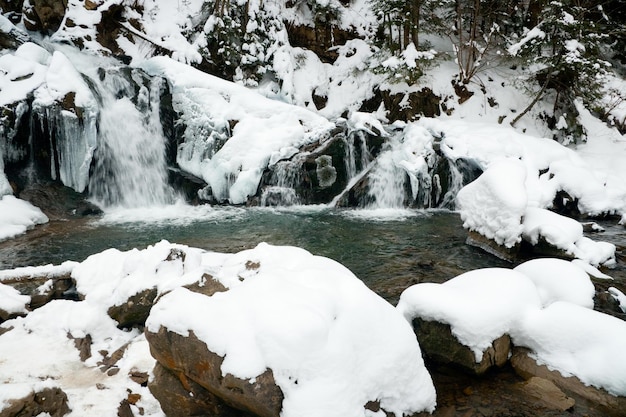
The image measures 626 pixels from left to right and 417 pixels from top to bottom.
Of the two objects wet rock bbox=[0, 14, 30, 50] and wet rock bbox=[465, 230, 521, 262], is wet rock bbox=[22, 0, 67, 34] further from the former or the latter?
wet rock bbox=[465, 230, 521, 262]

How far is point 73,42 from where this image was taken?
11.5 metres

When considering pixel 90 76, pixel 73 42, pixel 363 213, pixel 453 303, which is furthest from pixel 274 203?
pixel 73 42

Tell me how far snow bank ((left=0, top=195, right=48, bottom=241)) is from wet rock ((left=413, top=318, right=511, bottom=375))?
775cm

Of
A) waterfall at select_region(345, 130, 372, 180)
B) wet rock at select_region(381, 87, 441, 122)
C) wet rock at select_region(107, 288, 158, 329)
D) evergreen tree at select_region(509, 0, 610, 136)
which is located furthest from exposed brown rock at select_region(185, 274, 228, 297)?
evergreen tree at select_region(509, 0, 610, 136)

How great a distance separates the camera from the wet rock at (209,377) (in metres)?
2.22

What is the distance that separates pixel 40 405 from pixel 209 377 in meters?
1.19

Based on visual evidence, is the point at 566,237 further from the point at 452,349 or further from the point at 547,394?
the point at 452,349

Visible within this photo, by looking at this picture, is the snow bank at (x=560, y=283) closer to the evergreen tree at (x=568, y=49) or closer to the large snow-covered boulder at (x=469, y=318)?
the large snow-covered boulder at (x=469, y=318)

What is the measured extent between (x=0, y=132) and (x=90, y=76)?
3.05 meters

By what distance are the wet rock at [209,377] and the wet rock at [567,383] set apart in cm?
239

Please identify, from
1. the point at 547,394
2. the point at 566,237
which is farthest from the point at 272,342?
the point at 566,237

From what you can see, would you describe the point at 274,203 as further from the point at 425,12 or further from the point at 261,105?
the point at 425,12

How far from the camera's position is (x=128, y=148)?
977 centimetres

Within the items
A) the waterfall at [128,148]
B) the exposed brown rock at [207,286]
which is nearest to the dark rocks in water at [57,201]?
the waterfall at [128,148]
